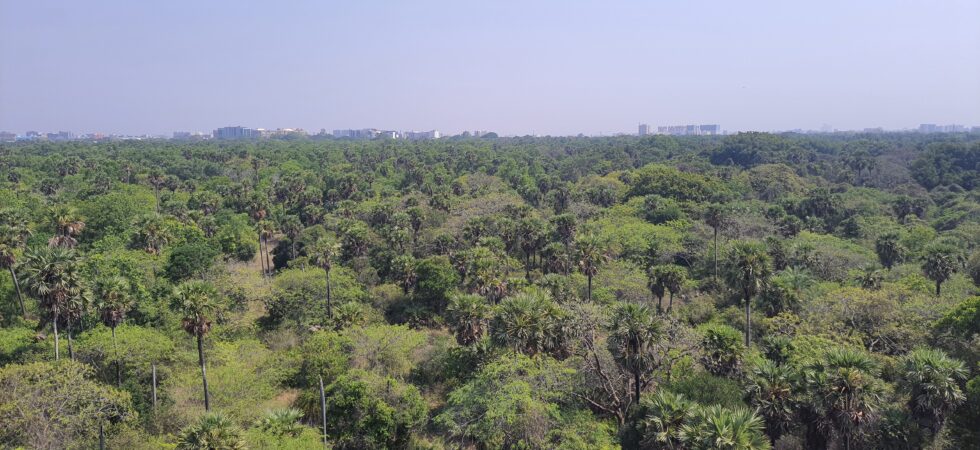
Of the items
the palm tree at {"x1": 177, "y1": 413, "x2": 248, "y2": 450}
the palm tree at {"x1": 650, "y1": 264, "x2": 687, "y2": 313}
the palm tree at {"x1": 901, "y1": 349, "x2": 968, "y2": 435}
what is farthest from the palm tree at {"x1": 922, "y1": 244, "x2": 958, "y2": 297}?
the palm tree at {"x1": 177, "y1": 413, "x2": 248, "y2": 450}

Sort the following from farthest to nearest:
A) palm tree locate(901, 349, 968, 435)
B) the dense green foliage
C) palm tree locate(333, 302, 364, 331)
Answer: palm tree locate(333, 302, 364, 331)
the dense green foliage
palm tree locate(901, 349, 968, 435)

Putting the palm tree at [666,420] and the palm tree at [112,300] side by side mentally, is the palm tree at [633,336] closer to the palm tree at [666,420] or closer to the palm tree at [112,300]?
the palm tree at [666,420]

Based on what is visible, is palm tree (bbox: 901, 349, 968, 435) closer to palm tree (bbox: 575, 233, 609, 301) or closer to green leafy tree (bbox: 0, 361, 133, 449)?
palm tree (bbox: 575, 233, 609, 301)

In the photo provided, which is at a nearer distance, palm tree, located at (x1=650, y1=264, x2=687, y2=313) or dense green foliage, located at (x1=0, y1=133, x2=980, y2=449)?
dense green foliage, located at (x1=0, y1=133, x2=980, y2=449)

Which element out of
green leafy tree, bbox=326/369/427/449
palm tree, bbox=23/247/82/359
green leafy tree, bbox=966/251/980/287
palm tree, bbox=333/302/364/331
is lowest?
green leafy tree, bbox=326/369/427/449

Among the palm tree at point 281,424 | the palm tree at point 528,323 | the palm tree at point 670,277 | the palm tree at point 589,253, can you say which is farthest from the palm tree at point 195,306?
the palm tree at point 670,277

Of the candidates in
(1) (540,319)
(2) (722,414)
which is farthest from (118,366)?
(2) (722,414)

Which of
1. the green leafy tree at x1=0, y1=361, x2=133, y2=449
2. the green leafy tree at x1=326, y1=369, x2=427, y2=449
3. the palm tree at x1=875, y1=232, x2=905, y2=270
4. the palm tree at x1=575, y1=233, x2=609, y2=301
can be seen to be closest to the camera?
the green leafy tree at x1=0, y1=361, x2=133, y2=449
